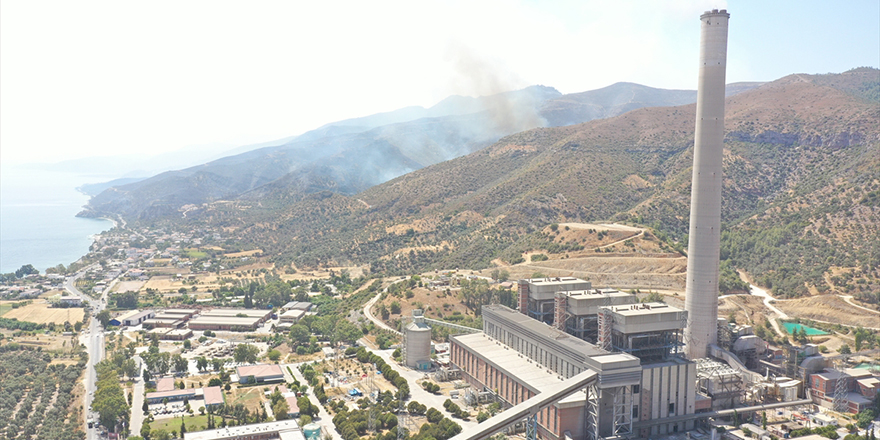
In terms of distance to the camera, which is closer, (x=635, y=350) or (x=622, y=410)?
(x=622, y=410)

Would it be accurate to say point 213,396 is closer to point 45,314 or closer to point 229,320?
point 229,320

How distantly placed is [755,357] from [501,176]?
108262 mm

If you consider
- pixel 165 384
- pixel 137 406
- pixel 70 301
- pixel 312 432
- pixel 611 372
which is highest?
pixel 611 372

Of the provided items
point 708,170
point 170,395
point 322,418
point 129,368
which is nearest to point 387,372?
point 322,418

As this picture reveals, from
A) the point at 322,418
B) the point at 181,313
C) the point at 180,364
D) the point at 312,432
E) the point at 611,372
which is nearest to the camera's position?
the point at 611,372

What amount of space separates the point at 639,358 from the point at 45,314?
91.7m

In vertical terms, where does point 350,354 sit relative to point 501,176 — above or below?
below

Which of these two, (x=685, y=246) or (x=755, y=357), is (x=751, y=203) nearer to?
(x=685, y=246)

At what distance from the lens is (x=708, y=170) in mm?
59094

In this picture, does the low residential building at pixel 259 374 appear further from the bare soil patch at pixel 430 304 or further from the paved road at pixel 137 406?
the bare soil patch at pixel 430 304

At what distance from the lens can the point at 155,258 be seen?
166625 mm

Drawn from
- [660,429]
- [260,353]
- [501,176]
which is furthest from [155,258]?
[660,429]

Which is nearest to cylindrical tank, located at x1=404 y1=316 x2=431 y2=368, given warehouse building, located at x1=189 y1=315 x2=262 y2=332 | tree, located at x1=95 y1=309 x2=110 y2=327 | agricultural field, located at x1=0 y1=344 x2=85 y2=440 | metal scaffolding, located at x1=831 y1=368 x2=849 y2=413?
agricultural field, located at x1=0 y1=344 x2=85 y2=440

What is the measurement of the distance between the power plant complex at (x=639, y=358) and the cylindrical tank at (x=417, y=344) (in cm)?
10
